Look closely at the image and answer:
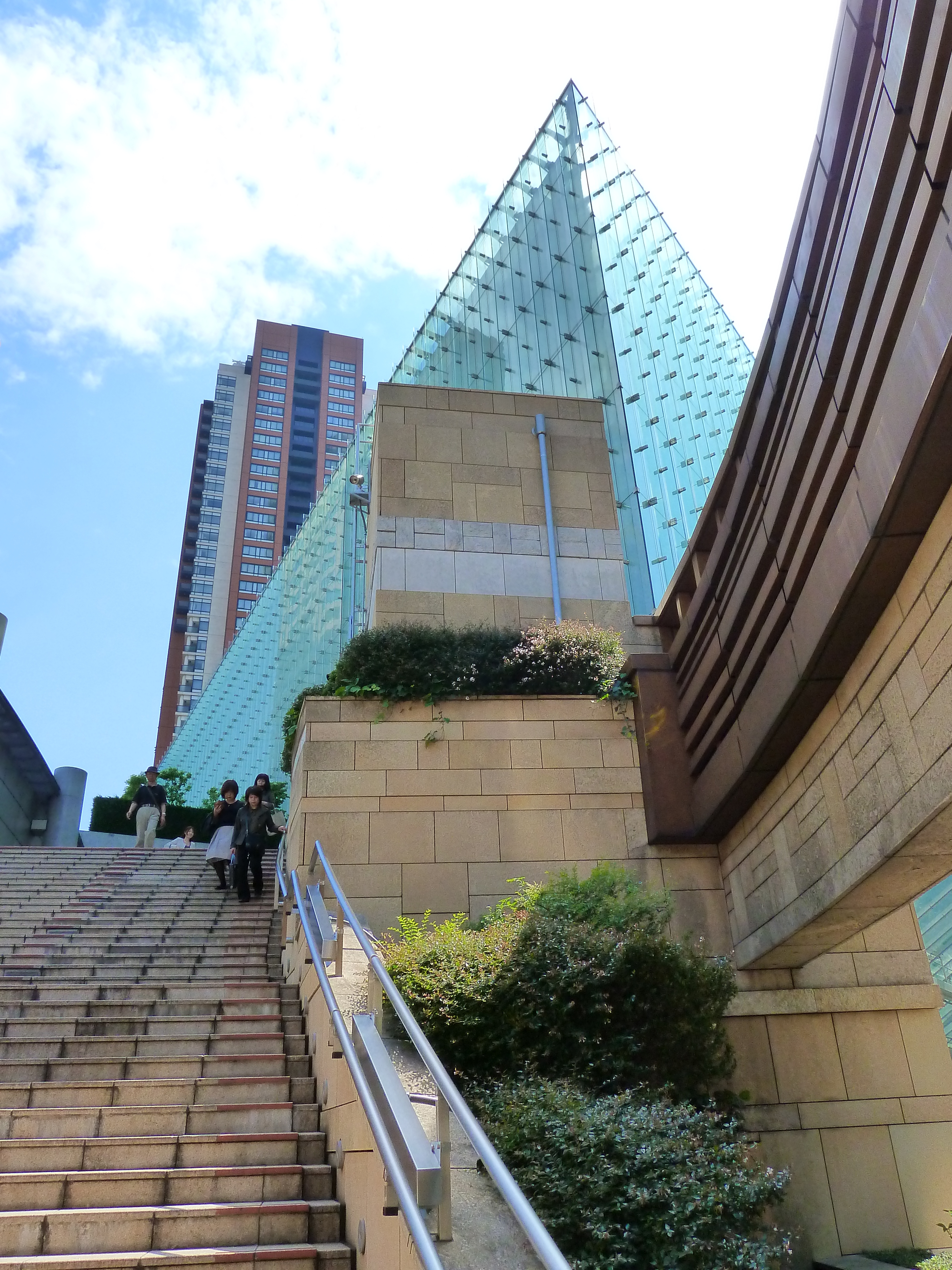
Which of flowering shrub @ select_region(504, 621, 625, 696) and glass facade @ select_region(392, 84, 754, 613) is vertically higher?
glass facade @ select_region(392, 84, 754, 613)

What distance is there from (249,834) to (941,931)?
11.3 meters

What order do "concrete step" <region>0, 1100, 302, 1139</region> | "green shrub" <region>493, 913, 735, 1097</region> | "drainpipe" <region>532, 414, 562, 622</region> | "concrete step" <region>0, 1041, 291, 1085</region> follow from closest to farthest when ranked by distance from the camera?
"concrete step" <region>0, 1100, 302, 1139</region> < "concrete step" <region>0, 1041, 291, 1085</region> < "green shrub" <region>493, 913, 735, 1097</region> < "drainpipe" <region>532, 414, 562, 622</region>

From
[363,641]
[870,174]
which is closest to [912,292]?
[870,174]

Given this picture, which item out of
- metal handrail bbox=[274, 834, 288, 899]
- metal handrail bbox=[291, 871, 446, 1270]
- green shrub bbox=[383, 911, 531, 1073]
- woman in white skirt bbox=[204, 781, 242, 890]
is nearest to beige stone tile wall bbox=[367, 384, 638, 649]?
woman in white skirt bbox=[204, 781, 242, 890]

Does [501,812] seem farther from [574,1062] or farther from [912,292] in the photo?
[912,292]

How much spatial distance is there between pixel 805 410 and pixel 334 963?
4.58 metres

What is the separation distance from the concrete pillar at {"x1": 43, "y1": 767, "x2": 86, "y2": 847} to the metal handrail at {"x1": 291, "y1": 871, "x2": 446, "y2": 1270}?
17823 mm

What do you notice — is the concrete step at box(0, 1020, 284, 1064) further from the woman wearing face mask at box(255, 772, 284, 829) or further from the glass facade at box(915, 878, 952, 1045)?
the glass facade at box(915, 878, 952, 1045)

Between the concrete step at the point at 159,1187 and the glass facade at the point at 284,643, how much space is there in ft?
68.2

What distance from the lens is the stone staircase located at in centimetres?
419

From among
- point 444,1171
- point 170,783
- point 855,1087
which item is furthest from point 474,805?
point 170,783

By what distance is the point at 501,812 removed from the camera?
9.74 m

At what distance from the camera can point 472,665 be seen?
10562 mm

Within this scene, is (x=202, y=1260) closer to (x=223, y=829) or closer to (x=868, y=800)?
(x=868, y=800)
